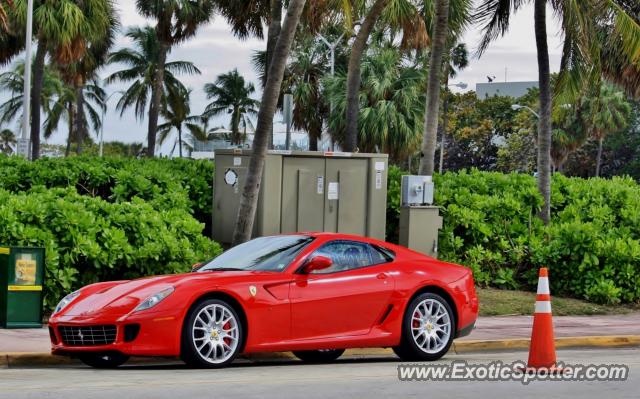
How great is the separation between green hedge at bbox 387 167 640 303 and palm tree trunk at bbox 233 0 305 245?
4373 millimetres

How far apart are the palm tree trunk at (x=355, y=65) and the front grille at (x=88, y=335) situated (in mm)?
13364

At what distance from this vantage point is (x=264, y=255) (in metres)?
11.2

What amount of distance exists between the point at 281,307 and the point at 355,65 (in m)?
13.3

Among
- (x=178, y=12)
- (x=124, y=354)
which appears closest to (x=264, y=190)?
(x=124, y=354)

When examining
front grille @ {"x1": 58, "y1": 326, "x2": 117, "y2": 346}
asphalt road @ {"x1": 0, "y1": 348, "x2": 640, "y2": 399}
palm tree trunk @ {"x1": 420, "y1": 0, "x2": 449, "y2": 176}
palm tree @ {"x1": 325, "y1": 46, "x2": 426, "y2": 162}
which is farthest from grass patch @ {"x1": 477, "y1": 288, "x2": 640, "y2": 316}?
palm tree @ {"x1": 325, "y1": 46, "x2": 426, "y2": 162}

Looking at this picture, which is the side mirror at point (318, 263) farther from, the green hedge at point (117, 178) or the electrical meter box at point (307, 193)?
the green hedge at point (117, 178)

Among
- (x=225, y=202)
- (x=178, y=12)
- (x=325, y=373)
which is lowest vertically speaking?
(x=325, y=373)

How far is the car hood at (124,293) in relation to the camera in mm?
10086

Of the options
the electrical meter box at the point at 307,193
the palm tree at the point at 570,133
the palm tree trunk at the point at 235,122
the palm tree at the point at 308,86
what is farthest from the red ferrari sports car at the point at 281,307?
the palm tree trunk at the point at 235,122

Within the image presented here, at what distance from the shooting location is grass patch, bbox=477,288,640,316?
17.1m

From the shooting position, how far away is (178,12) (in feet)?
145

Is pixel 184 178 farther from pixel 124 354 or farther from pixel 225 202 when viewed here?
pixel 124 354

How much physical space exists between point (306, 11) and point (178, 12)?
23.7 metres

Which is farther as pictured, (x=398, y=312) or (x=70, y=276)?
(x=70, y=276)
